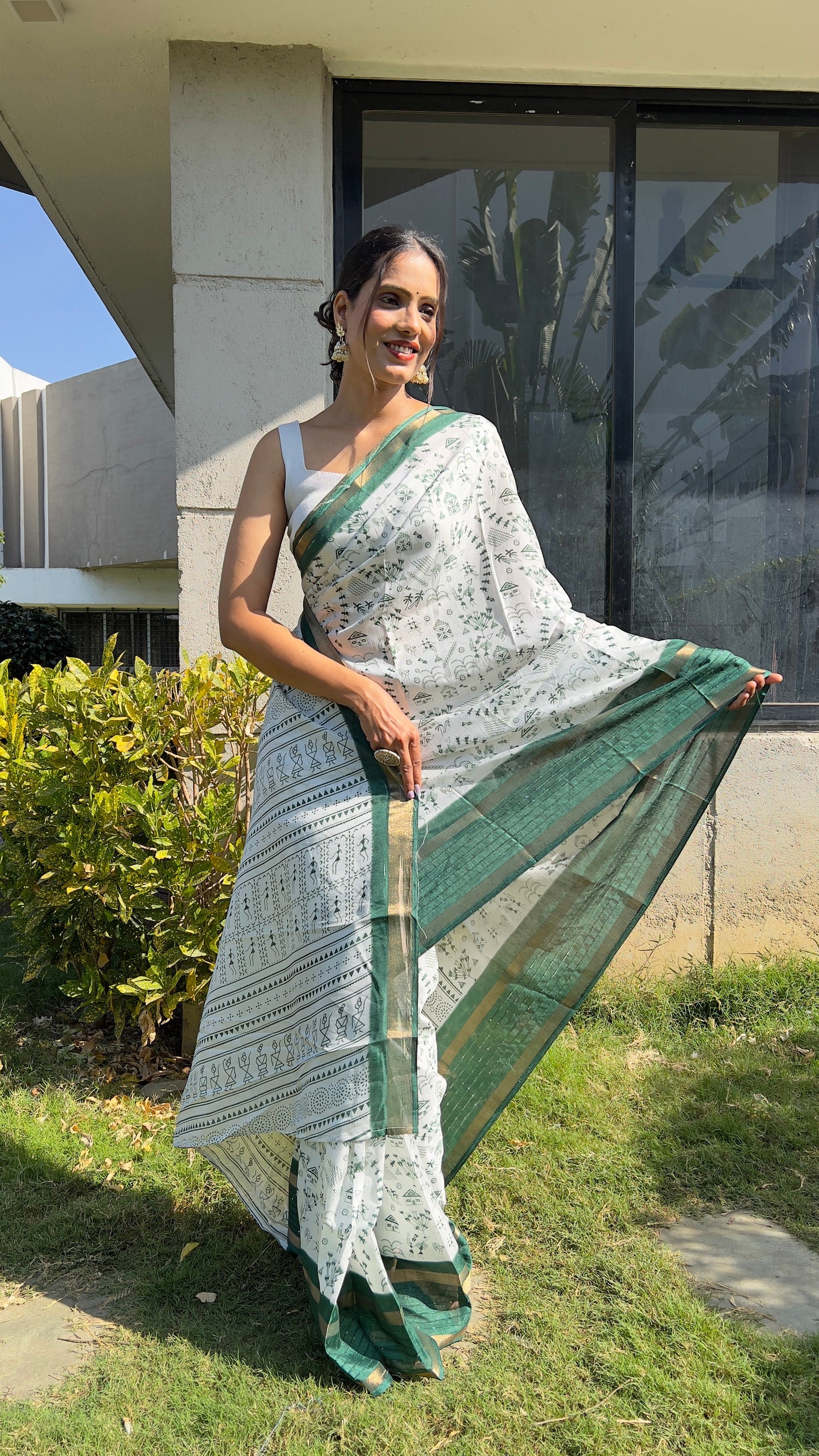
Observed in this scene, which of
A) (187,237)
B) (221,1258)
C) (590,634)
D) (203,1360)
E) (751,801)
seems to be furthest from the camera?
(751,801)

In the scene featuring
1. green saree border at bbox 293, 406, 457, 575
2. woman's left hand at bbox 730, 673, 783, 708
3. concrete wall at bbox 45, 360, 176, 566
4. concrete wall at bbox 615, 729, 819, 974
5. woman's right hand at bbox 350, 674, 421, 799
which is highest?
concrete wall at bbox 45, 360, 176, 566

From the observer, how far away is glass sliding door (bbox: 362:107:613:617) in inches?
159

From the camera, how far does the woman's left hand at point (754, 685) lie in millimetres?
2264

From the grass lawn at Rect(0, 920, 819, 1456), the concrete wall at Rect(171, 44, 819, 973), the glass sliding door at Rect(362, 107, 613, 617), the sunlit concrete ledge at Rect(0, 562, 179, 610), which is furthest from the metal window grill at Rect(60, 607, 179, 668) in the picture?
the grass lawn at Rect(0, 920, 819, 1456)

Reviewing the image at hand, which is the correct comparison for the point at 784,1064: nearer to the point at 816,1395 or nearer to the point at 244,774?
the point at 816,1395

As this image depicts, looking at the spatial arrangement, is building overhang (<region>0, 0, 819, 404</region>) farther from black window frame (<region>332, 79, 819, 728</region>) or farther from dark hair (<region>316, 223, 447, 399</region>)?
dark hair (<region>316, 223, 447, 399</region>)

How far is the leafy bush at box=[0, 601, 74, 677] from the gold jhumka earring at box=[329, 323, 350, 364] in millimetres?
7306

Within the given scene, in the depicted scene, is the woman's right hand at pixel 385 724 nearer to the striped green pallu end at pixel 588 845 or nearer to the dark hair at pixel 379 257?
the striped green pallu end at pixel 588 845

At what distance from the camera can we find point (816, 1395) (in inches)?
78.6

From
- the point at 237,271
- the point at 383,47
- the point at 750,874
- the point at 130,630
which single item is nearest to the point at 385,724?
the point at 237,271

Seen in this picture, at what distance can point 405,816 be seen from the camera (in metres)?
2.04

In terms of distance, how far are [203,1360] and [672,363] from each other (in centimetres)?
372

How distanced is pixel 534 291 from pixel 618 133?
2.13 ft

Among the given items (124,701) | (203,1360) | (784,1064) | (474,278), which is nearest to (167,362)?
(474,278)
